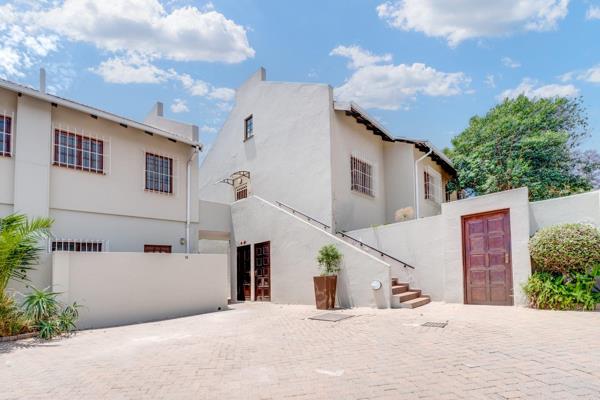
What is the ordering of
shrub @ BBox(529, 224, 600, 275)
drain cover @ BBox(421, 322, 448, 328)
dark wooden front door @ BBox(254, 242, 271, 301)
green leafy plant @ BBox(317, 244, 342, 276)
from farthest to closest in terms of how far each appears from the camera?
dark wooden front door @ BBox(254, 242, 271, 301)
green leafy plant @ BBox(317, 244, 342, 276)
shrub @ BBox(529, 224, 600, 275)
drain cover @ BBox(421, 322, 448, 328)

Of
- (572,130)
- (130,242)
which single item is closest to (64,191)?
(130,242)

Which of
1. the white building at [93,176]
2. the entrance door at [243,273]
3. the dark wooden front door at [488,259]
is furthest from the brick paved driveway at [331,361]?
the entrance door at [243,273]

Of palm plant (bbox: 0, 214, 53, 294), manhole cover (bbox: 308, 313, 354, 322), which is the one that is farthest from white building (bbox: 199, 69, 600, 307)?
palm plant (bbox: 0, 214, 53, 294)

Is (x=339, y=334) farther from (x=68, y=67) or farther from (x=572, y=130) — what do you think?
(x=572, y=130)

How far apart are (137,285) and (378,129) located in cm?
1045

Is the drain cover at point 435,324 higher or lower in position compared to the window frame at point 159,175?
lower

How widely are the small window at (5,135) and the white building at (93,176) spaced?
0.07 feet

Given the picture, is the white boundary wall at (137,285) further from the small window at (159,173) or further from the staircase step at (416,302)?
the staircase step at (416,302)

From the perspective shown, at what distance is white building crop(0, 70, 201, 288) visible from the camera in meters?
9.98

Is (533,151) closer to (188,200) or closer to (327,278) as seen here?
(327,278)

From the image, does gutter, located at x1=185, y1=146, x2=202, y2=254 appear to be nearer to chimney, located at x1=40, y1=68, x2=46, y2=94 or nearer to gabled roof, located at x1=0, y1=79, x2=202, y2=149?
gabled roof, located at x1=0, y1=79, x2=202, y2=149

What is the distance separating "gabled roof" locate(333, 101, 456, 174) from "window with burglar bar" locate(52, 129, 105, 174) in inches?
311

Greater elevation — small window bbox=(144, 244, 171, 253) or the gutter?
the gutter

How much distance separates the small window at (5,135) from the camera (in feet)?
32.4
